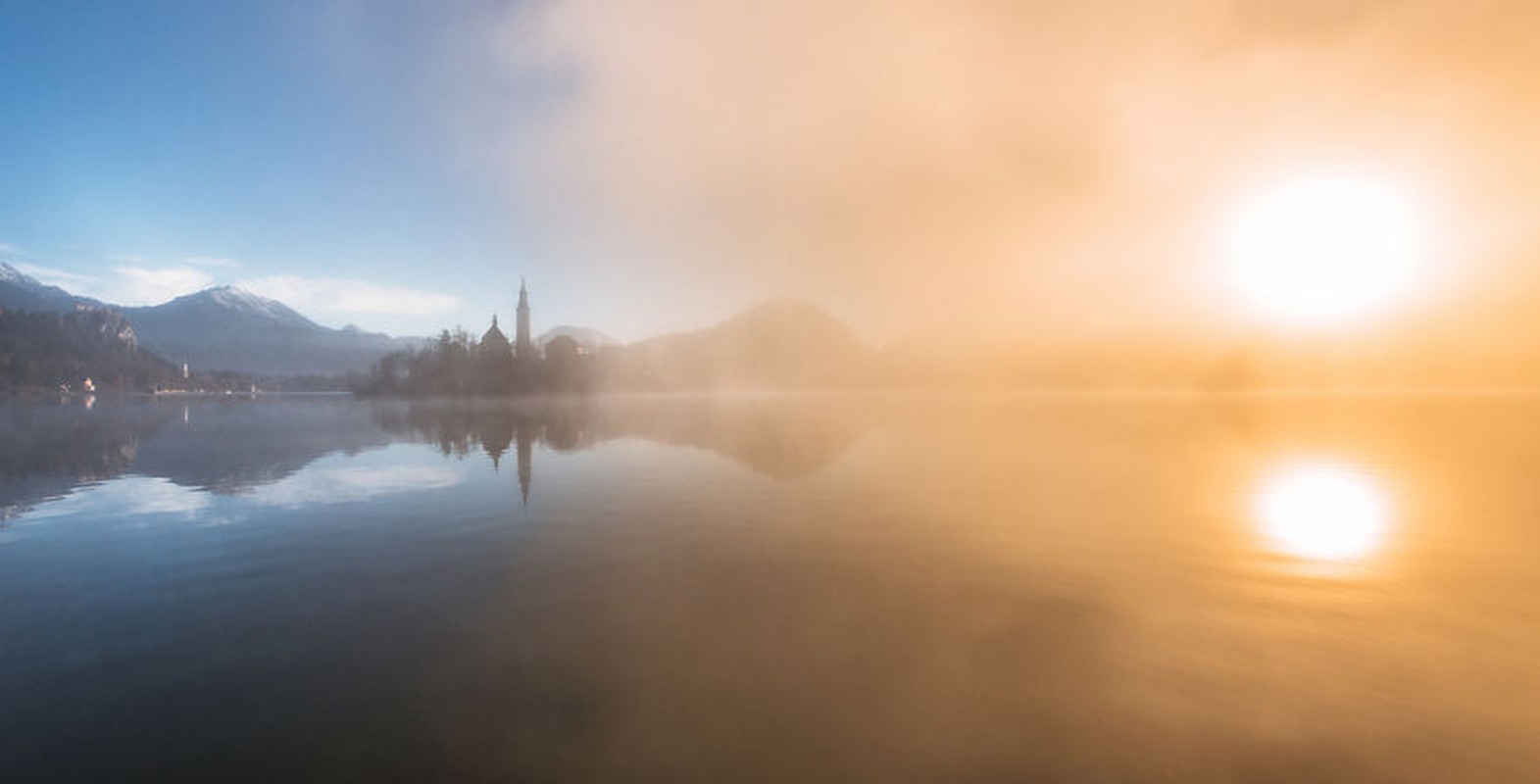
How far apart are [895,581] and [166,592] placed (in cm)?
2367

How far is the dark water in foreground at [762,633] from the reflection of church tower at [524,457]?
139 cm

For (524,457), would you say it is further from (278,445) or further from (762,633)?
(762,633)

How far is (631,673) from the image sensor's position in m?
14.2

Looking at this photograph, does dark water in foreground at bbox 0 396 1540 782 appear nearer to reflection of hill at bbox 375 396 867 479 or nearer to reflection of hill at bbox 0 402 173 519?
reflection of hill at bbox 0 402 173 519

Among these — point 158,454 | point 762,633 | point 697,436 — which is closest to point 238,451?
point 158,454

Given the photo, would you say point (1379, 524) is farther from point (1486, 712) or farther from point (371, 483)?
point (371, 483)

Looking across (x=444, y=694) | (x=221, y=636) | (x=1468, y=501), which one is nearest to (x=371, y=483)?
(x=221, y=636)

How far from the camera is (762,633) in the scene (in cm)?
1664

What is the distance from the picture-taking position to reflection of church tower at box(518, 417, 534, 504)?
37.8 meters

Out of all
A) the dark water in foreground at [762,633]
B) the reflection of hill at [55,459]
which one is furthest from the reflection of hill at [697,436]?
the reflection of hill at [55,459]

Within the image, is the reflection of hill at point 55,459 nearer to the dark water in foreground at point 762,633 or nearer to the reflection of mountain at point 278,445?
the reflection of mountain at point 278,445

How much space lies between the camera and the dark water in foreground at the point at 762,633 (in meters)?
11.4

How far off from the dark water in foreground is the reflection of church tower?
1.39 meters

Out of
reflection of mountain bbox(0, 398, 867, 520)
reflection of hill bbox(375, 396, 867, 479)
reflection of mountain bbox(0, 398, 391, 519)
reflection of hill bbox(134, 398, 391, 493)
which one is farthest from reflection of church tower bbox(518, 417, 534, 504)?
reflection of mountain bbox(0, 398, 391, 519)
